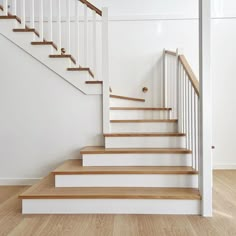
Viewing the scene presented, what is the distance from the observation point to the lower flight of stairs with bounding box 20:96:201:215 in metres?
2.19

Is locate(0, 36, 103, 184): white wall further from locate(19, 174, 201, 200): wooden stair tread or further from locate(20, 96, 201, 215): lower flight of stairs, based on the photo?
locate(19, 174, 201, 200): wooden stair tread

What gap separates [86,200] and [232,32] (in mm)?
3310

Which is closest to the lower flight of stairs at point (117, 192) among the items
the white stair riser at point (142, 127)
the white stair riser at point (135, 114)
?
the white stair riser at point (142, 127)

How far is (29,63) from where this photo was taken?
3.16m

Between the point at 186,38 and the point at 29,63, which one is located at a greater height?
the point at 186,38

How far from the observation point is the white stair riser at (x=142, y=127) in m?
3.12

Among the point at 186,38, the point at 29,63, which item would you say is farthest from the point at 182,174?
the point at 186,38

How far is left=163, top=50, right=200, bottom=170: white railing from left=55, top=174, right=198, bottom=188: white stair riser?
18 cm

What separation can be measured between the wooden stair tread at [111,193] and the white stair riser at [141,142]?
0.64m

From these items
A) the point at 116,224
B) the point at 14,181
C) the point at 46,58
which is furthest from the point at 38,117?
the point at 116,224

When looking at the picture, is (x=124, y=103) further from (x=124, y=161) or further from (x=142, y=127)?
(x=124, y=161)

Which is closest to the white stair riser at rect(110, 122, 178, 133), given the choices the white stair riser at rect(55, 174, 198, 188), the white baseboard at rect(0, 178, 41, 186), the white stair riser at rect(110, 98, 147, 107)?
the white stair riser at rect(110, 98, 147, 107)

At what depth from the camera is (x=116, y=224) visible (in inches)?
79.1

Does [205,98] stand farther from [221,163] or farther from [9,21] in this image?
[9,21]
